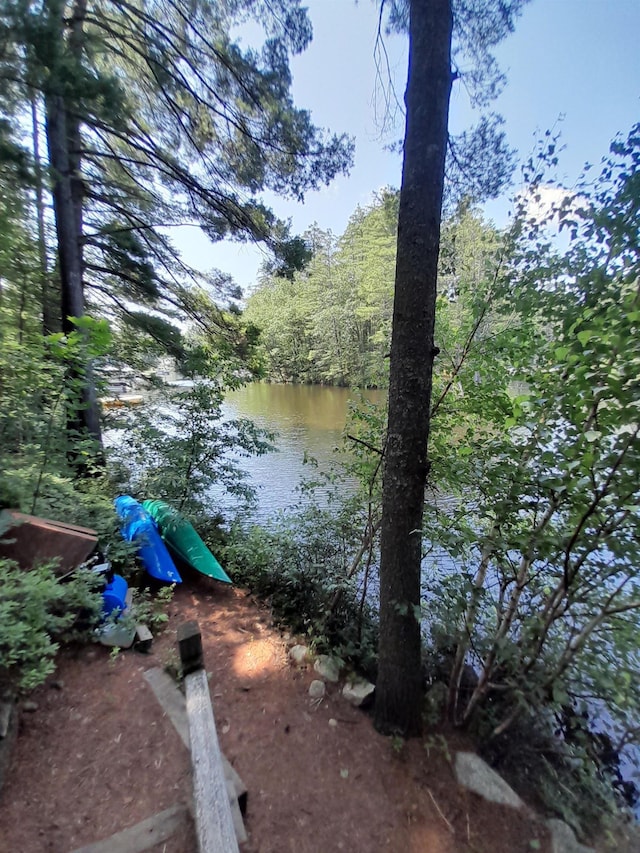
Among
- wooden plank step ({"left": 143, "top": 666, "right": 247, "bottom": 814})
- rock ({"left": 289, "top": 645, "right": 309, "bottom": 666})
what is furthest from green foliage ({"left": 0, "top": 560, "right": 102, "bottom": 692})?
rock ({"left": 289, "top": 645, "right": 309, "bottom": 666})

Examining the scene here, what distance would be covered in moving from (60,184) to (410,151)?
4547 mm

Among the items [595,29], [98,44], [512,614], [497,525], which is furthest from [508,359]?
[98,44]

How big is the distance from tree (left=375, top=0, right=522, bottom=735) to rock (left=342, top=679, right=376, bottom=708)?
0.16 meters

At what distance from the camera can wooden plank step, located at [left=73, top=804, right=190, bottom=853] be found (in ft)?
4.36

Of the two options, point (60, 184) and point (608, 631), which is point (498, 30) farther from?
point (60, 184)

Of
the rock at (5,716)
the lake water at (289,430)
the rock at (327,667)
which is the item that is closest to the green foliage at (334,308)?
the lake water at (289,430)

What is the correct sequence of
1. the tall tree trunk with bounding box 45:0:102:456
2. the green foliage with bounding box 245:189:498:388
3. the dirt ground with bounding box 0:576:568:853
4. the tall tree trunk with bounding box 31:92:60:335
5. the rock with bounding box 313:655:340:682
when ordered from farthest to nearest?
the green foliage with bounding box 245:189:498:388
the tall tree trunk with bounding box 31:92:60:335
the tall tree trunk with bounding box 45:0:102:456
the rock with bounding box 313:655:340:682
the dirt ground with bounding box 0:576:568:853

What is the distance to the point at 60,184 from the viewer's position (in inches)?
165

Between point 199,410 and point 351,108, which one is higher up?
point 351,108

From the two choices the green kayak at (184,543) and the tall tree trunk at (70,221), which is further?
the tall tree trunk at (70,221)

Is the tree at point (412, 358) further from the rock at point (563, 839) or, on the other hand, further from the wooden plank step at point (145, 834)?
the wooden plank step at point (145, 834)

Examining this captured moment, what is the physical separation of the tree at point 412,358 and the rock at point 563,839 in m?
0.69

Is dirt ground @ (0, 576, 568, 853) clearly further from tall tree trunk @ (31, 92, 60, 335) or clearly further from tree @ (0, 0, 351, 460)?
tall tree trunk @ (31, 92, 60, 335)

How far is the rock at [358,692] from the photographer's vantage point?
229 centimetres
